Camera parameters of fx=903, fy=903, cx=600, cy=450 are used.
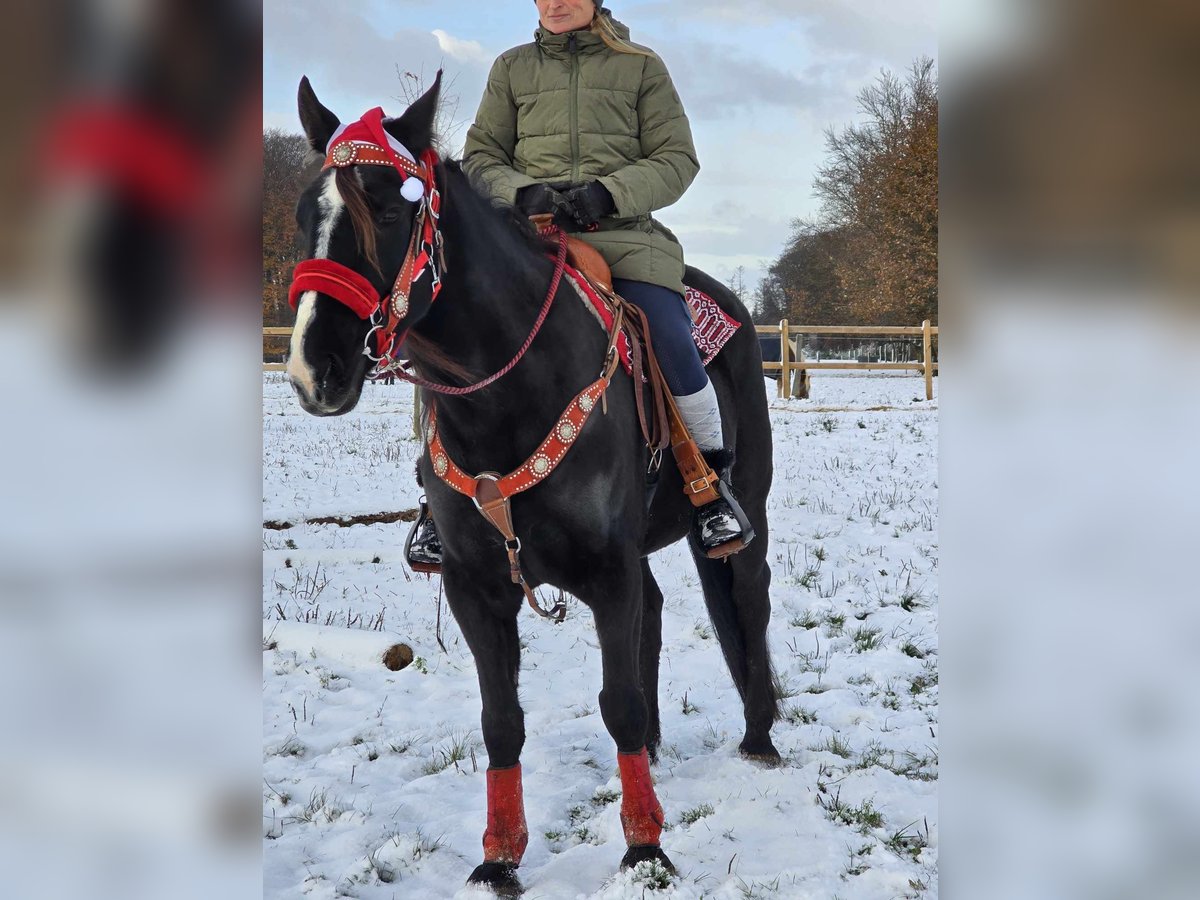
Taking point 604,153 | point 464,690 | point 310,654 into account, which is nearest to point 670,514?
point 604,153

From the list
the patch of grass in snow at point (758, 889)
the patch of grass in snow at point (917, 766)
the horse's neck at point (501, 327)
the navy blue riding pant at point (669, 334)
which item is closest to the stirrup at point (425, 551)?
the horse's neck at point (501, 327)

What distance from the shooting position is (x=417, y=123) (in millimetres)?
2689

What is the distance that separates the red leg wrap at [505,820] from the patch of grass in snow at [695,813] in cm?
70

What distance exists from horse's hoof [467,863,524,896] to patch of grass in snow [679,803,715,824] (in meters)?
0.77

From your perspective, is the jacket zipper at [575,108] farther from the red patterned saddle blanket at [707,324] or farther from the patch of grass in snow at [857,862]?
the patch of grass in snow at [857,862]

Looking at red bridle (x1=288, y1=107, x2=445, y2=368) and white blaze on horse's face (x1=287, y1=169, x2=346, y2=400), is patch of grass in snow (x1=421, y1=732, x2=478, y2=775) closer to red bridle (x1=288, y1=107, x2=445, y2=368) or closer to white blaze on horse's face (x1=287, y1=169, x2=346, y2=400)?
red bridle (x1=288, y1=107, x2=445, y2=368)

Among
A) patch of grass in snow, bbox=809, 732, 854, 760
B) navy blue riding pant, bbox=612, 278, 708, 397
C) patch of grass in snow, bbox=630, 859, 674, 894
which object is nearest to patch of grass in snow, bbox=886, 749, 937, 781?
patch of grass in snow, bbox=809, 732, 854, 760

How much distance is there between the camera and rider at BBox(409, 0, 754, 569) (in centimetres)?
353
